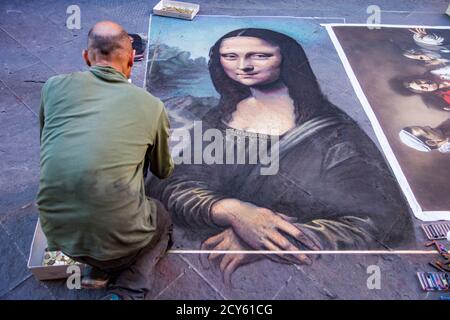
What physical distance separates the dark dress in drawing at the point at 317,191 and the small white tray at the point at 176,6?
2.19 metres

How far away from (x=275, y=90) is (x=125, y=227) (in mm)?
2516

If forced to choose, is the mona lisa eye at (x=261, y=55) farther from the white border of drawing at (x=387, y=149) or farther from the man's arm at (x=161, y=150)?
the man's arm at (x=161, y=150)

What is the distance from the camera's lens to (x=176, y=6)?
499cm

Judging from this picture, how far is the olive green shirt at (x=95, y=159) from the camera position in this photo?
167 centimetres

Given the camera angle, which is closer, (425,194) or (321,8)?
(425,194)

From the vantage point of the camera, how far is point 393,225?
2.82 m

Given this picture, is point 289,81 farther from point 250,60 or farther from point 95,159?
point 95,159

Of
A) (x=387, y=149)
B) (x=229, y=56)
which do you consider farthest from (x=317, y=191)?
(x=229, y=56)

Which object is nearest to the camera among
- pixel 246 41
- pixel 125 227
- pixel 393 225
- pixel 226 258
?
pixel 125 227

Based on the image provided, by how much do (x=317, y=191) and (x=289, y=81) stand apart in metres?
1.50

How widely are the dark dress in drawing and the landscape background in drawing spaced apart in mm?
245

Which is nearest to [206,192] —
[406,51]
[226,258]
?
[226,258]
